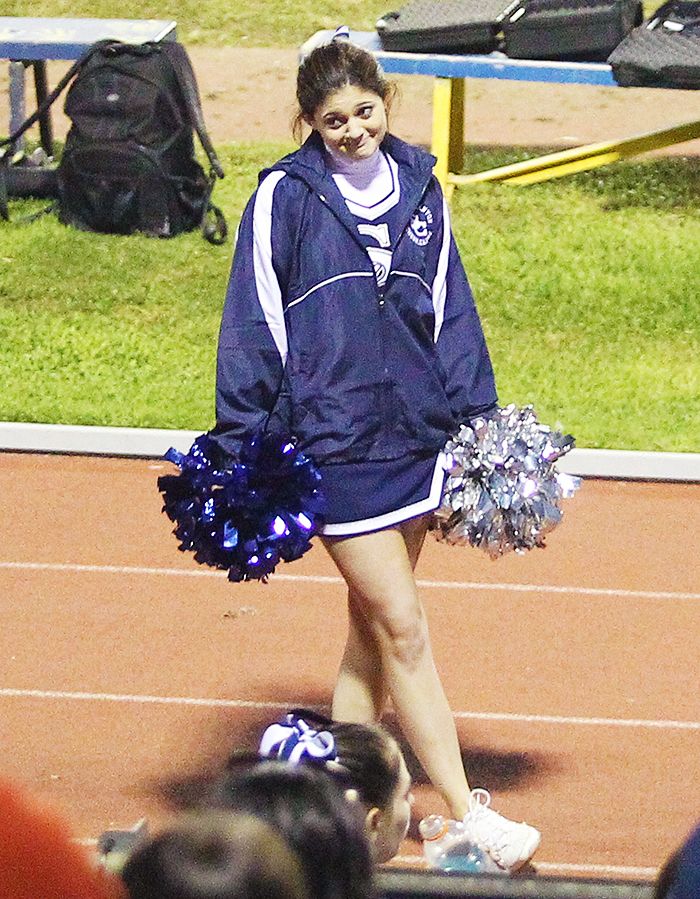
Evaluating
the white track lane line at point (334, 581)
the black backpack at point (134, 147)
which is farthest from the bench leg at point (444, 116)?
the white track lane line at point (334, 581)

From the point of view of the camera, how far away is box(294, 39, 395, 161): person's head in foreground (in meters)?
4.10

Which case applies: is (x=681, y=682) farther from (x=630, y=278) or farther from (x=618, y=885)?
(x=630, y=278)

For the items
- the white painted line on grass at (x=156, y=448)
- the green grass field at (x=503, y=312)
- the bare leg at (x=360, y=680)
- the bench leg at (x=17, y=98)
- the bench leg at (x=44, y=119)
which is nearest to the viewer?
the bare leg at (x=360, y=680)

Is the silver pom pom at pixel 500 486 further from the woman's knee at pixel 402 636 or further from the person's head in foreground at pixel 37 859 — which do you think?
the person's head in foreground at pixel 37 859

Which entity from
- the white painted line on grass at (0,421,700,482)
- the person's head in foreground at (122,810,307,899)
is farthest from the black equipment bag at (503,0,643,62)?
the person's head in foreground at (122,810,307,899)

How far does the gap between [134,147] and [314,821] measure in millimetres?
9033

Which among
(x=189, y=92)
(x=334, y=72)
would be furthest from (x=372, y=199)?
(x=189, y=92)

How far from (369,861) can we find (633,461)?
5717mm

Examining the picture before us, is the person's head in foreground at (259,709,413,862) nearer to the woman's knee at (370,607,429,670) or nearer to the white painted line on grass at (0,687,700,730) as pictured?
the woman's knee at (370,607,429,670)

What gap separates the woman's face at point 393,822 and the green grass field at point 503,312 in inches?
178

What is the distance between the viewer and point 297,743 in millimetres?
3564

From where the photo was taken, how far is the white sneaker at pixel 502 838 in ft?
13.7

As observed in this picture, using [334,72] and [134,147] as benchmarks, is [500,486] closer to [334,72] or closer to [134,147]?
[334,72]

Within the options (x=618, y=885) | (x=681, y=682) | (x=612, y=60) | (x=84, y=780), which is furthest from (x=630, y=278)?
(x=618, y=885)
